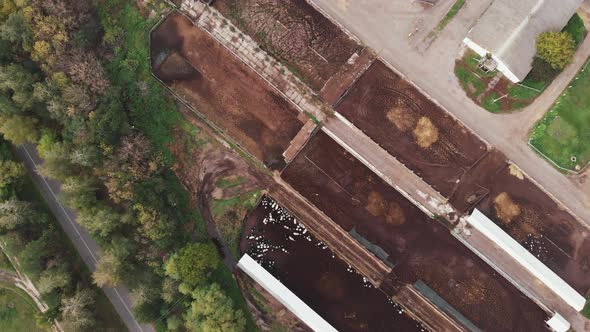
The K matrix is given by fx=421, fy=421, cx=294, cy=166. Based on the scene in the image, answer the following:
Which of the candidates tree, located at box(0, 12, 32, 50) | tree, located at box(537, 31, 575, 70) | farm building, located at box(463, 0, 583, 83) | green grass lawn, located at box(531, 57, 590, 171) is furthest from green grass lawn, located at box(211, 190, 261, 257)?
tree, located at box(537, 31, 575, 70)

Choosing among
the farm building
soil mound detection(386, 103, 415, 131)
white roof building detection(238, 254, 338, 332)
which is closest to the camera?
white roof building detection(238, 254, 338, 332)

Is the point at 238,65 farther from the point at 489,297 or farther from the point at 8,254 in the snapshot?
the point at 489,297

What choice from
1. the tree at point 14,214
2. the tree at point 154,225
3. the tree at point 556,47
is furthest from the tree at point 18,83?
the tree at point 556,47

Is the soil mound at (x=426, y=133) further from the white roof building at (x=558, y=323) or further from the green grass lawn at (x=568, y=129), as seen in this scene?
the white roof building at (x=558, y=323)

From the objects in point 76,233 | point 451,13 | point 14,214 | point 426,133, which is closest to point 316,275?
point 426,133

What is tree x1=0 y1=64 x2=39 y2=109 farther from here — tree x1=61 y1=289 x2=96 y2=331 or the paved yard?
the paved yard

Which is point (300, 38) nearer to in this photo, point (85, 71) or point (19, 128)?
point (85, 71)
